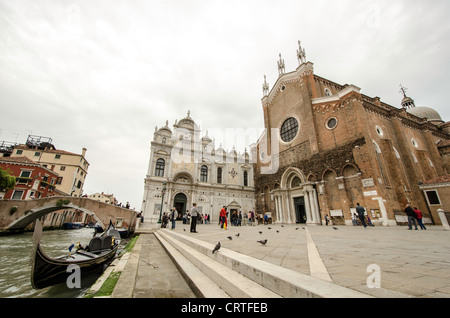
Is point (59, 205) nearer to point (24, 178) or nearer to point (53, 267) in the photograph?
point (24, 178)

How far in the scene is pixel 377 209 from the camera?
11.4 meters

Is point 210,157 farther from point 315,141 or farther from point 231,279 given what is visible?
point 231,279

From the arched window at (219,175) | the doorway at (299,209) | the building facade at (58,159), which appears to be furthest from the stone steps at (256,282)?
the building facade at (58,159)

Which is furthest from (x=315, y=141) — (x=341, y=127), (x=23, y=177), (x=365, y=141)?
(x=23, y=177)

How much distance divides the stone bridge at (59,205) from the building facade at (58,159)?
40.9 ft

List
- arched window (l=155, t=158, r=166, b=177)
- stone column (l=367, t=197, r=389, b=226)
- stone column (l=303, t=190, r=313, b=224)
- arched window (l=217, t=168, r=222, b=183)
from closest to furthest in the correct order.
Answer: stone column (l=367, t=197, r=389, b=226) < stone column (l=303, t=190, r=313, b=224) < arched window (l=155, t=158, r=166, b=177) < arched window (l=217, t=168, r=222, b=183)

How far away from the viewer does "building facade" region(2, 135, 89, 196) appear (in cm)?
3039

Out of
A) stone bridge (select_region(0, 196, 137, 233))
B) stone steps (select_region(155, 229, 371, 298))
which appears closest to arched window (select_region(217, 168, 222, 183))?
stone bridge (select_region(0, 196, 137, 233))

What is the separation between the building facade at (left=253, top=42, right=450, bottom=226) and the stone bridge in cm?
1477

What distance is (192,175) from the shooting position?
22.7 metres

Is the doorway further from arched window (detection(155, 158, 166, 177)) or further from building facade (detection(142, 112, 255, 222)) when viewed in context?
arched window (detection(155, 158, 166, 177))

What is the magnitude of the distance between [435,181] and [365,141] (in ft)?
21.8

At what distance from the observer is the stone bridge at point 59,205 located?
17.8 meters

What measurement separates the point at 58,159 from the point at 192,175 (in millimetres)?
26705
